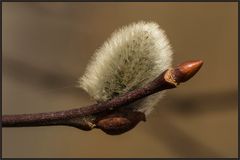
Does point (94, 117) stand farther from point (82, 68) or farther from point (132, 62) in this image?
point (82, 68)

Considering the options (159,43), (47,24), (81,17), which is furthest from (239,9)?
(159,43)

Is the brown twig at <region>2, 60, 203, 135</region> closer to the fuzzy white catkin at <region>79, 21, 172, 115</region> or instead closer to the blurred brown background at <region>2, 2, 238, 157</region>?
the fuzzy white catkin at <region>79, 21, 172, 115</region>

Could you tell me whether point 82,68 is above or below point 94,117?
above

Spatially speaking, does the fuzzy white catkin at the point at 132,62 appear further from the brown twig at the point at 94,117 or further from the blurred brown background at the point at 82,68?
the blurred brown background at the point at 82,68

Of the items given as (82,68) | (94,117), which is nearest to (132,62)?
(94,117)

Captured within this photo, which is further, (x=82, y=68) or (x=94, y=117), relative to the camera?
(x=82, y=68)

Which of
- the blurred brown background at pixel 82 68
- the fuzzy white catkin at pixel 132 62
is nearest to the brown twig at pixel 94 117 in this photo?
the fuzzy white catkin at pixel 132 62

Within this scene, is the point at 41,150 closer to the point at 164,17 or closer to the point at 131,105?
the point at 164,17
